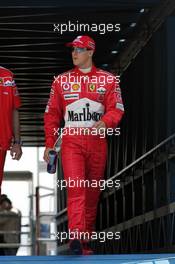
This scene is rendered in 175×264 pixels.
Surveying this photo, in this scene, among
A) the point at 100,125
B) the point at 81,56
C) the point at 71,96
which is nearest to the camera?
the point at 100,125

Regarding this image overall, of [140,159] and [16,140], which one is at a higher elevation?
[140,159]

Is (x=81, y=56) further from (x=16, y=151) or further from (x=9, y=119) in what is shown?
(x=16, y=151)

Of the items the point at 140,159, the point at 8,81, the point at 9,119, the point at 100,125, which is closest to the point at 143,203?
the point at 140,159

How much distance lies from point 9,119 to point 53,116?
386 mm

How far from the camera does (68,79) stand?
27.2ft

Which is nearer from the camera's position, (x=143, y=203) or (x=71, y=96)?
(x=71, y=96)

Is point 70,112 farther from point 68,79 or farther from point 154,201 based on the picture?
point 154,201

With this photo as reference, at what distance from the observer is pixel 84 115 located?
826 centimetres

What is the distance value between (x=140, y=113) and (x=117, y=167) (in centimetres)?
52

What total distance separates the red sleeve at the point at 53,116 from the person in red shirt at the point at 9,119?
0.97 ft

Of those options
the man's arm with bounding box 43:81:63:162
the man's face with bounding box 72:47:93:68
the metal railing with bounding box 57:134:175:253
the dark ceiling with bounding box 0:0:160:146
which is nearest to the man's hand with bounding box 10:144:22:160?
the man's arm with bounding box 43:81:63:162

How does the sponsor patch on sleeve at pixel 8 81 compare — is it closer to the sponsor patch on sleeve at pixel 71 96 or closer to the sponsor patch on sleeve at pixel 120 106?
the sponsor patch on sleeve at pixel 71 96

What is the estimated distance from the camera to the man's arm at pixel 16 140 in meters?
8.40

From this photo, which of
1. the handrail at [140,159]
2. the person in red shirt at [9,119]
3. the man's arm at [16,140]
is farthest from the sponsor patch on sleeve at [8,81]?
the handrail at [140,159]
